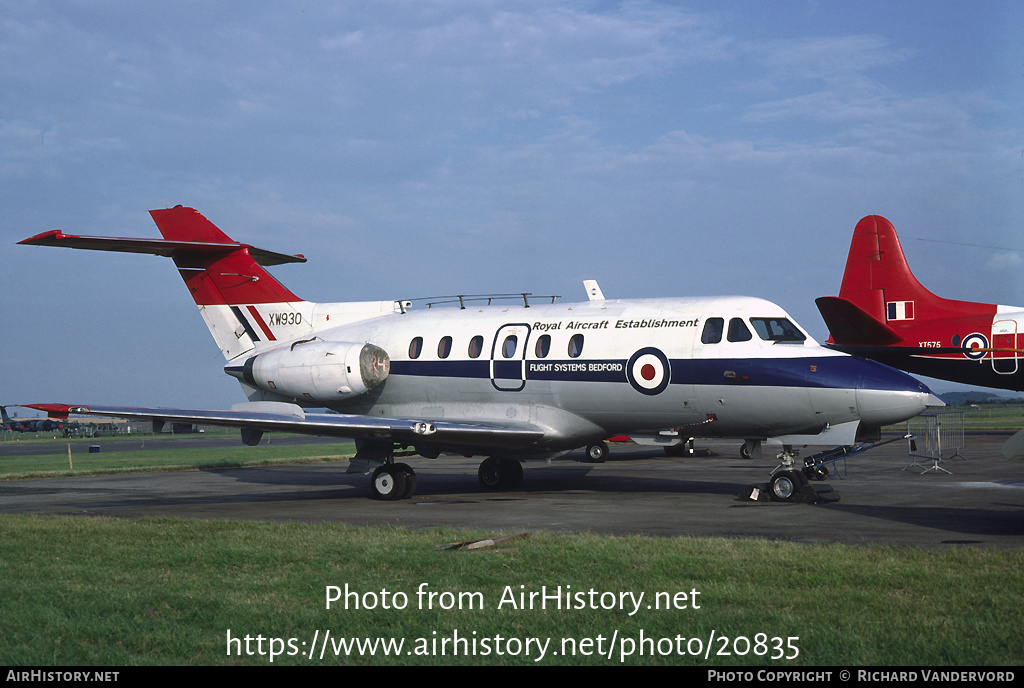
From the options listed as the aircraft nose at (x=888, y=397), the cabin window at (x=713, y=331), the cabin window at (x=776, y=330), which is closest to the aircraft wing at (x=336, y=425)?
the cabin window at (x=713, y=331)

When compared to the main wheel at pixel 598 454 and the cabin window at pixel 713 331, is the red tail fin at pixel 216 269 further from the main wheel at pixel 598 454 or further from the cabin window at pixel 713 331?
the main wheel at pixel 598 454

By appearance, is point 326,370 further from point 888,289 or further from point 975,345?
point 975,345


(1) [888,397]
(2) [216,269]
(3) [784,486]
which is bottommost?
(3) [784,486]

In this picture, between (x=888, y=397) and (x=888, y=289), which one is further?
(x=888, y=289)

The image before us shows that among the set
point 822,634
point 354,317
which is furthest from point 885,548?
point 354,317

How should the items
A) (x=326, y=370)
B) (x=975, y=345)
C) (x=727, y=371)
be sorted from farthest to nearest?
1. (x=975, y=345)
2. (x=326, y=370)
3. (x=727, y=371)

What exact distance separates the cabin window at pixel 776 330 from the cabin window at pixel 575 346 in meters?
3.40

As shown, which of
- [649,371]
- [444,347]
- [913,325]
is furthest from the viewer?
[913,325]

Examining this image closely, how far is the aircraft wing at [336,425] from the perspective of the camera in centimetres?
1681

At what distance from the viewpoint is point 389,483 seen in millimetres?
18406

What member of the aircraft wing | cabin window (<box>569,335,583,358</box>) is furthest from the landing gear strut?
cabin window (<box>569,335,583,358</box>)

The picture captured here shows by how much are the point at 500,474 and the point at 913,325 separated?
17.1m

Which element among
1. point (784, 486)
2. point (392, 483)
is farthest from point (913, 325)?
point (392, 483)

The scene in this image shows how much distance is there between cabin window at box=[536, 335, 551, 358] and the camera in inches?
734
